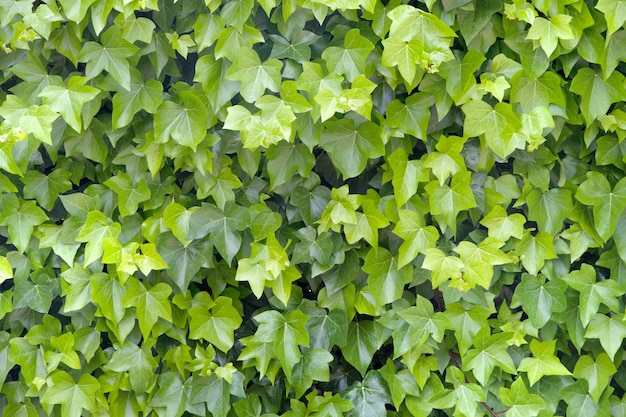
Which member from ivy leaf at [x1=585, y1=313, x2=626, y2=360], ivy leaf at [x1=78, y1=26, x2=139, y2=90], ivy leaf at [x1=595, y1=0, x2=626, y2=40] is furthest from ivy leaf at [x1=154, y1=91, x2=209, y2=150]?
ivy leaf at [x1=585, y1=313, x2=626, y2=360]

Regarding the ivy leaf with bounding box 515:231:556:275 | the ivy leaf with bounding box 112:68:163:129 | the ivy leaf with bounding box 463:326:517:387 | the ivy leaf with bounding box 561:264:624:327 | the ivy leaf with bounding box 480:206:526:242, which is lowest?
the ivy leaf with bounding box 463:326:517:387

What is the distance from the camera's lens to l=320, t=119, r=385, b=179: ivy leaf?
1.84 meters

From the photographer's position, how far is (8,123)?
177 cm

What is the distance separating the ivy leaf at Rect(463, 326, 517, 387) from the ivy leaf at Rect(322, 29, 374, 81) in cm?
88

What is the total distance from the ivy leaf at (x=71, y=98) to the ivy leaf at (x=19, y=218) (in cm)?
38

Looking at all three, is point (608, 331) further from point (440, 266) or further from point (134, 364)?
point (134, 364)

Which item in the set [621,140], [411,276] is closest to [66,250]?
[411,276]

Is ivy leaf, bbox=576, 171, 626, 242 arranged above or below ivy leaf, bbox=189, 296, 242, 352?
above

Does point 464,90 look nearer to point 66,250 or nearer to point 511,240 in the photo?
point 511,240

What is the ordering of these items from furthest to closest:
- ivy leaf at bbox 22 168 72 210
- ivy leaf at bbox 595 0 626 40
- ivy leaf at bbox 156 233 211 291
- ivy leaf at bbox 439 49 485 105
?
ivy leaf at bbox 22 168 72 210 < ivy leaf at bbox 156 233 211 291 < ivy leaf at bbox 439 49 485 105 < ivy leaf at bbox 595 0 626 40

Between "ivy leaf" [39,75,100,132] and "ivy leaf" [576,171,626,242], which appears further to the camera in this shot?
"ivy leaf" [576,171,626,242]

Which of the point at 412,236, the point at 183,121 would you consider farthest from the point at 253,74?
the point at 412,236

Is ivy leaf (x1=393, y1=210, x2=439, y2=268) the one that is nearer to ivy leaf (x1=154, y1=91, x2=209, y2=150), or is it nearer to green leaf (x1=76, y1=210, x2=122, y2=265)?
ivy leaf (x1=154, y1=91, x2=209, y2=150)

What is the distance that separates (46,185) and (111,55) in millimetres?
505
